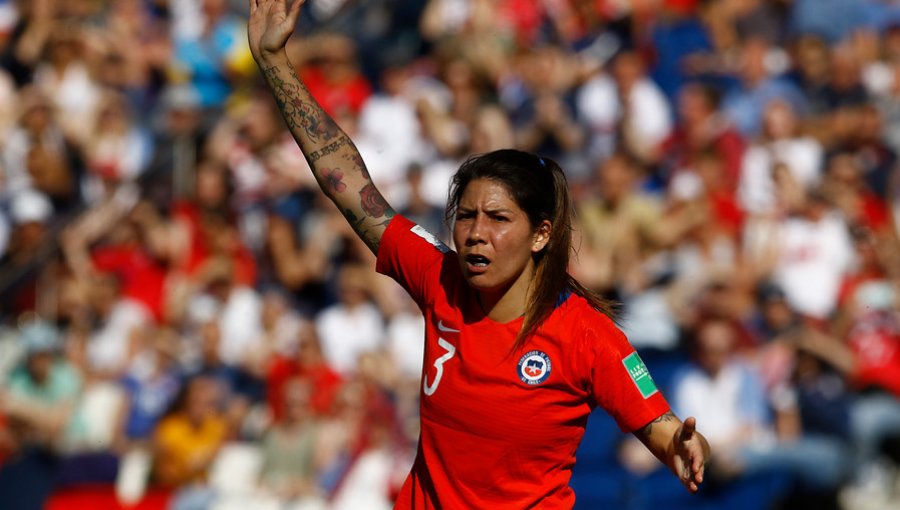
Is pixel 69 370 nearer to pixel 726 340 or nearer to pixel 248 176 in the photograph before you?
pixel 248 176

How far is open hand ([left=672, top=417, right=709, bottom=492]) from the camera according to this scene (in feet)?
14.0

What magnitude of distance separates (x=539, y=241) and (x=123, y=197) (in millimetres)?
8964

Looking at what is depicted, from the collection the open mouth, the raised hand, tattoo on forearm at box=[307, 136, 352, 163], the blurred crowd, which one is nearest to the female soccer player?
the open mouth

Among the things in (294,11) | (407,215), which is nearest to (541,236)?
(294,11)

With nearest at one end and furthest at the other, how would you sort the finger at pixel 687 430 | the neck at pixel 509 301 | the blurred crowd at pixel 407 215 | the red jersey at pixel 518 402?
the finger at pixel 687 430
the red jersey at pixel 518 402
the neck at pixel 509 301
the blurred crowd at pixel 407 215

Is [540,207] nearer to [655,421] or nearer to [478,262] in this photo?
[478,262]

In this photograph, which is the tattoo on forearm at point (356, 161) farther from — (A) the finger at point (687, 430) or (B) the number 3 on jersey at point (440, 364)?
(A) the finger at point (687, 430)

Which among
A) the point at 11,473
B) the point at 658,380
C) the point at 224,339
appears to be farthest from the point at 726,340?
the point at 11,473

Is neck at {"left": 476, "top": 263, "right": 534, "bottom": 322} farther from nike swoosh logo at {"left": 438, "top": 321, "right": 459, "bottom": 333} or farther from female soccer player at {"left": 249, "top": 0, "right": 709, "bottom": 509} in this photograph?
nike swoosh logo at {"left": 438, "top": 321, "right": 459, "bottom": 333}

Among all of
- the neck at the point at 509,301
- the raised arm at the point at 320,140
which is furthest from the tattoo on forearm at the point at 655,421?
the raised arm at the point at 320,140

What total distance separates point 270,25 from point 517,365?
4.76 feet

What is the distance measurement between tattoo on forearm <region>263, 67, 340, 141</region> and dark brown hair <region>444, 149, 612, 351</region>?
54 centimetres

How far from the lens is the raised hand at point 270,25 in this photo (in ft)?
16.0

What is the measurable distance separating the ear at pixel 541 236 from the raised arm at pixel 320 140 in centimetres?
58
